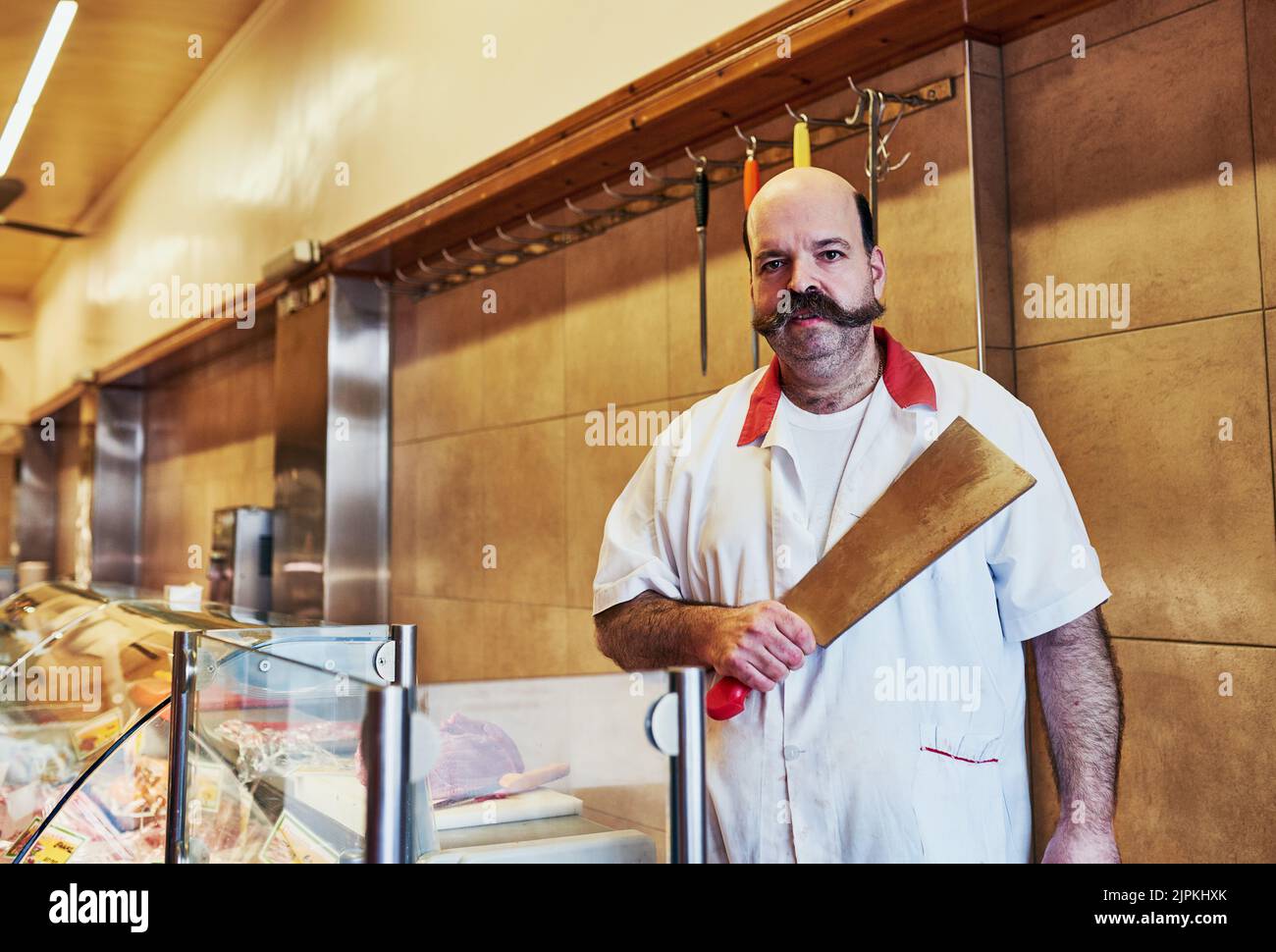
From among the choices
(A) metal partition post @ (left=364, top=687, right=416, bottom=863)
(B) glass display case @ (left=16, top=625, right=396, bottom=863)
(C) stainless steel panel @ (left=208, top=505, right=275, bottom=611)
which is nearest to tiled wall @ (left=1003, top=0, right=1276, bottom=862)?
(B) glass display case @ (left=16, top=625, right=396, bottom=863)

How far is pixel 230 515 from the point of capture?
5.13 meters

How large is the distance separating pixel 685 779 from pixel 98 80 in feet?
18.7

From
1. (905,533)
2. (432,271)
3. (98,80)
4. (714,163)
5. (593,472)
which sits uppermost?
(98,80)

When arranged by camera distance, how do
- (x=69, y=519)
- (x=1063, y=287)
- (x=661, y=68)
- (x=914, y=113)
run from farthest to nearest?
(x=69, y=519) → (x=661, y=68) → (x=914, y=113) → (x=1063, y=287)

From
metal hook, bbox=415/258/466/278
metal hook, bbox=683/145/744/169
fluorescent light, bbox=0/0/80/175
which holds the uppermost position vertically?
fluorescent light, bbox=0/0/80/175

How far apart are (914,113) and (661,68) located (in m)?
0.61

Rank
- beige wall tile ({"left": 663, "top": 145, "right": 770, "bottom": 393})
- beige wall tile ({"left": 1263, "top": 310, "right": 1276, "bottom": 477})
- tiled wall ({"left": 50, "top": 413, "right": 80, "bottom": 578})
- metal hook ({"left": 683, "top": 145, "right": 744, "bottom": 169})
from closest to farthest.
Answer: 1. beige wall tile ({"left": 1263, "top": 310, "right": 1276, "bottom": 477})
2. metal hook ({"left": 683, "top": 145, "right": 744, "bottom": 169})
3. beige wall tile ({"left": 663, "top": 145, "right": 770, "bottom": 393})
4. tiled wall ({"left": 50, "top": 413, "right": 80, "bottom": 578})

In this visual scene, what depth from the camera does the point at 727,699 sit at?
59.3 inches

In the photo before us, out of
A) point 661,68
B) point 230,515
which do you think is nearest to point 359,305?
point 230,515

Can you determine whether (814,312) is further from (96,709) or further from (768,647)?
(96,709)

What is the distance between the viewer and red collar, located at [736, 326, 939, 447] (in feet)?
5.57
